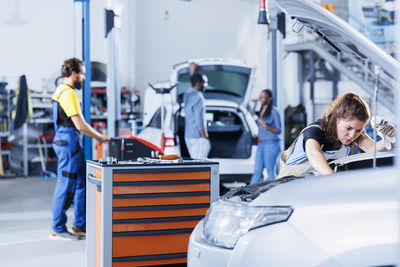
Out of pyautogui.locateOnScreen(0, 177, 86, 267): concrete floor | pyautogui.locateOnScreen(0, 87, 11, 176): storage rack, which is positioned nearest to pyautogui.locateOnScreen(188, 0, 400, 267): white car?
pyautogui.locateOnScreen(0, 177, 86, 267): concrete floor

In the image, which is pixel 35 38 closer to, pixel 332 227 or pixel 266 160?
pixel 266 160

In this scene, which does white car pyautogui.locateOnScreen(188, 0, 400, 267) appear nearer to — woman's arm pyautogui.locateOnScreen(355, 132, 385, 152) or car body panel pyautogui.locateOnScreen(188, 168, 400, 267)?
car body panel pyautogui.locateOnScreen(188, 168, 400, 267)

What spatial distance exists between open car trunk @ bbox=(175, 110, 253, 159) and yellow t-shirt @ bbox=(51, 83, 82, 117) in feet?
7.91

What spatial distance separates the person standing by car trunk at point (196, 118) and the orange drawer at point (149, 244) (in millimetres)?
2908

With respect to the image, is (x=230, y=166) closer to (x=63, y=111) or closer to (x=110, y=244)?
(x=63, y=111)

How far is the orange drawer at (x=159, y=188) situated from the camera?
9.62ft

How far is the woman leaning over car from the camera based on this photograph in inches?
96.7

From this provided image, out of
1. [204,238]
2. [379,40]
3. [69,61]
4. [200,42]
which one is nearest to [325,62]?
[379,40]

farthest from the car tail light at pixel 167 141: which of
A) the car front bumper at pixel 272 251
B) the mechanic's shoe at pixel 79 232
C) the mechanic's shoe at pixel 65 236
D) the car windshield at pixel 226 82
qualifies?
the car front bumper at pixel 272 251

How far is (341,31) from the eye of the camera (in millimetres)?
1912

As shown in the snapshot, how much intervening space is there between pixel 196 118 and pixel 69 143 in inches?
70.8

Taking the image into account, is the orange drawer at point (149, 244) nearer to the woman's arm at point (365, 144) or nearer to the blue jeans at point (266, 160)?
the woman's arm at point (365, 144)

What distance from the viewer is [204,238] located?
182 cm

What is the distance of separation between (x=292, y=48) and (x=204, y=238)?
498 inches
